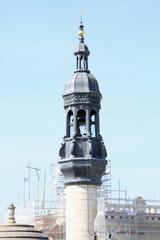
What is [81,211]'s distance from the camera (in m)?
42.7

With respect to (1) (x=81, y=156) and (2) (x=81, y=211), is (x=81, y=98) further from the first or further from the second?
(2) (x=81, y=211)

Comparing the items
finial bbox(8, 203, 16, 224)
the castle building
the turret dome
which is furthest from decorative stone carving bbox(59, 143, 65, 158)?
finial bbox(8, 203, 16, 224)

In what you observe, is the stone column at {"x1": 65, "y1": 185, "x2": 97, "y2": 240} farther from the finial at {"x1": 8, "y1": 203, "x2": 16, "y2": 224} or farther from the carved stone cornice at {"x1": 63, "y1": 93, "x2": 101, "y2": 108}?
the finial at {"x1": 8, "y1": 203, "x2": 16, "y2": 224}

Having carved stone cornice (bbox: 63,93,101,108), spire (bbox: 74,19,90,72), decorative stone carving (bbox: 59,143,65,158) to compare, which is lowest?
decorative stone carving (bbox: 59,143,65,158)

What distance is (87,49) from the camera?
45.8 m

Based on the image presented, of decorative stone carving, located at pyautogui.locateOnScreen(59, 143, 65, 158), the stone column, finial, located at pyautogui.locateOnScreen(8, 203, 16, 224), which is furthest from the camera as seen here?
finial, located at pyautogui.locateOnScreen(8, 203, 16, 224)

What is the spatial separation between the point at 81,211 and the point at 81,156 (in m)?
3.37

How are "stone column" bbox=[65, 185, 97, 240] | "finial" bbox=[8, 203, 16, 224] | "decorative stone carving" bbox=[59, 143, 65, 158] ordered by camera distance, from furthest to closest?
"finial" bbox=[8, 203, 16, 224] < "decorative stone carving" bbox=[59, 143, 65, 158] < "stone column" bbox=[65, 185, 97, 240]

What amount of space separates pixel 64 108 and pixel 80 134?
2.22m

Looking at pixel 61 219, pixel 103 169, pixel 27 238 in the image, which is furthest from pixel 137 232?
pixel 103 169

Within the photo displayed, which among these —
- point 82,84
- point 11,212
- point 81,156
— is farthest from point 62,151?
point 11,212

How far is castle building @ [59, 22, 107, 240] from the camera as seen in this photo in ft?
140

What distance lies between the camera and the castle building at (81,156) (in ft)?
140

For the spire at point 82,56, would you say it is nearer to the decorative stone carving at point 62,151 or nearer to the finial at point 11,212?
the decorative stone carving at point 62,151
